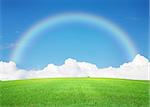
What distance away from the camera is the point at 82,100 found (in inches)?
619

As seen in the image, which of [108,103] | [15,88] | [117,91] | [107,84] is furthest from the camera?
[107,84]

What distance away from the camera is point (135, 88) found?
62.1ft

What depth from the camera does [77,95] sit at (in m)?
16.6

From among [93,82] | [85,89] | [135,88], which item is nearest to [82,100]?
[85,89]

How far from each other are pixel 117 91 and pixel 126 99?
1.75m

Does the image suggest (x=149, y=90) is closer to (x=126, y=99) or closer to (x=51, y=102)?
(x=126, y=99)

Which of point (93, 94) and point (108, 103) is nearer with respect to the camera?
point (108, 103)

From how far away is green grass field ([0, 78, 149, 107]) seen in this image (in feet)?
50.3

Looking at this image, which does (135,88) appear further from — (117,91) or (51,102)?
(51,102)

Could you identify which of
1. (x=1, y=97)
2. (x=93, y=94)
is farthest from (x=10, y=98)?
(x=93, y=94)

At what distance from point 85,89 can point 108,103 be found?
2862mm

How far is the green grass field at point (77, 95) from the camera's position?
604 inches

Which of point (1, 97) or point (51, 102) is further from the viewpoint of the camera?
point (1, 97)

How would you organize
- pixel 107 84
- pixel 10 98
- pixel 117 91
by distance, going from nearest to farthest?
1. pixel 10 98
2. pixel 117 91
3. pixel 107 84
